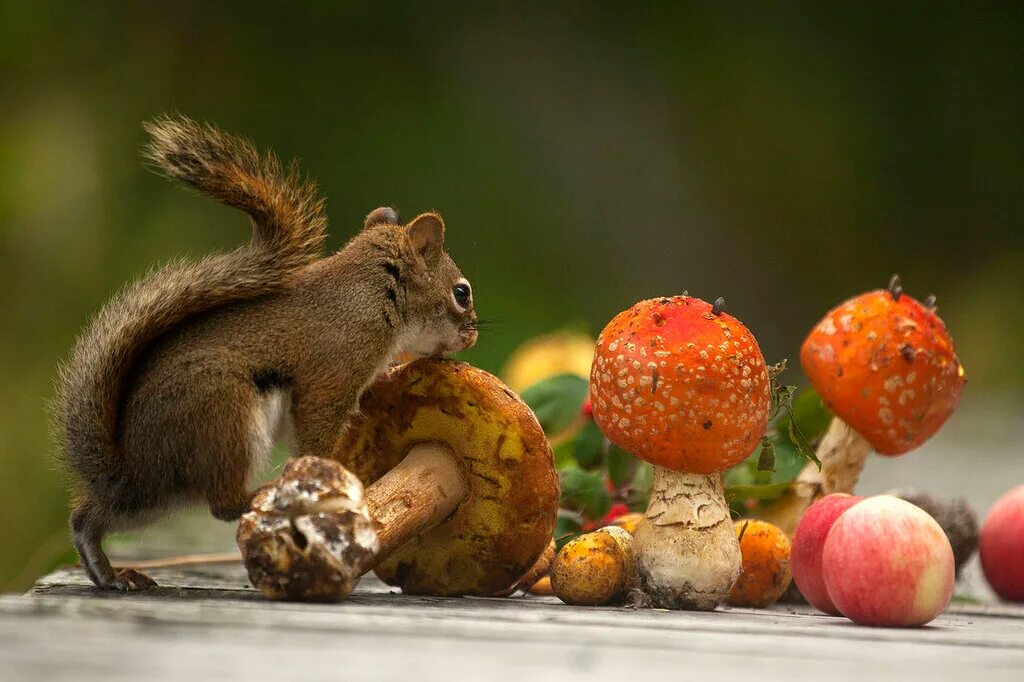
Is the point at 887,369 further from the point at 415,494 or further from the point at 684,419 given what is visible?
the point at 415,494

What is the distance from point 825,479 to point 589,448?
33 cm

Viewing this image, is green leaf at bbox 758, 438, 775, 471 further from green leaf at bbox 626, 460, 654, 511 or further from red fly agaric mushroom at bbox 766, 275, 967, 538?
green leaf at bbox 626, 460, 654, 511

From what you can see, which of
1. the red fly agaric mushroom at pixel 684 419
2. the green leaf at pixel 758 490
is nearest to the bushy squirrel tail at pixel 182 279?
the red fly agaric mushroom at pixel 684 419

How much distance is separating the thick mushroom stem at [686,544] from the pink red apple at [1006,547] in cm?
57

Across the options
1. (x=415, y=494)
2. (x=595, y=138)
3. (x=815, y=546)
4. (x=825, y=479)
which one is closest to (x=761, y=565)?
(x=815, y=546)

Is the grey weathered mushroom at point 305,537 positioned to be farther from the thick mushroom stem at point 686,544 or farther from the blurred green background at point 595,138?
the blurred green background at point 595,138

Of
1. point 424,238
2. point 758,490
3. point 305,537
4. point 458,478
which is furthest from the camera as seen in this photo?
point 758,490

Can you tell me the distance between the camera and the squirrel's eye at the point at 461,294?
1518mm

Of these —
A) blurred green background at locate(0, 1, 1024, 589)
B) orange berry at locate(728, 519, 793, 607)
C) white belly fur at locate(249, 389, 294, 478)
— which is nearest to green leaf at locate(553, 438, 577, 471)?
orange berry at locate(728, 519, 793, 607)

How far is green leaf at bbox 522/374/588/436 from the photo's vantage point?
1813mm

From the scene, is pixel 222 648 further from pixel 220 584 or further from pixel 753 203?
pixel 753 203

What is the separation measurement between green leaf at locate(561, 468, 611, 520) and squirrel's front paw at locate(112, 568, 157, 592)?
601 millimetres

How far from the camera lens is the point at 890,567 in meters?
1.21

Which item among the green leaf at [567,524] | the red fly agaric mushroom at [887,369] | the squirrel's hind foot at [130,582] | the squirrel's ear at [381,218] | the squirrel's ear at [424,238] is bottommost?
the squirrel's hind foot at [130,582]
